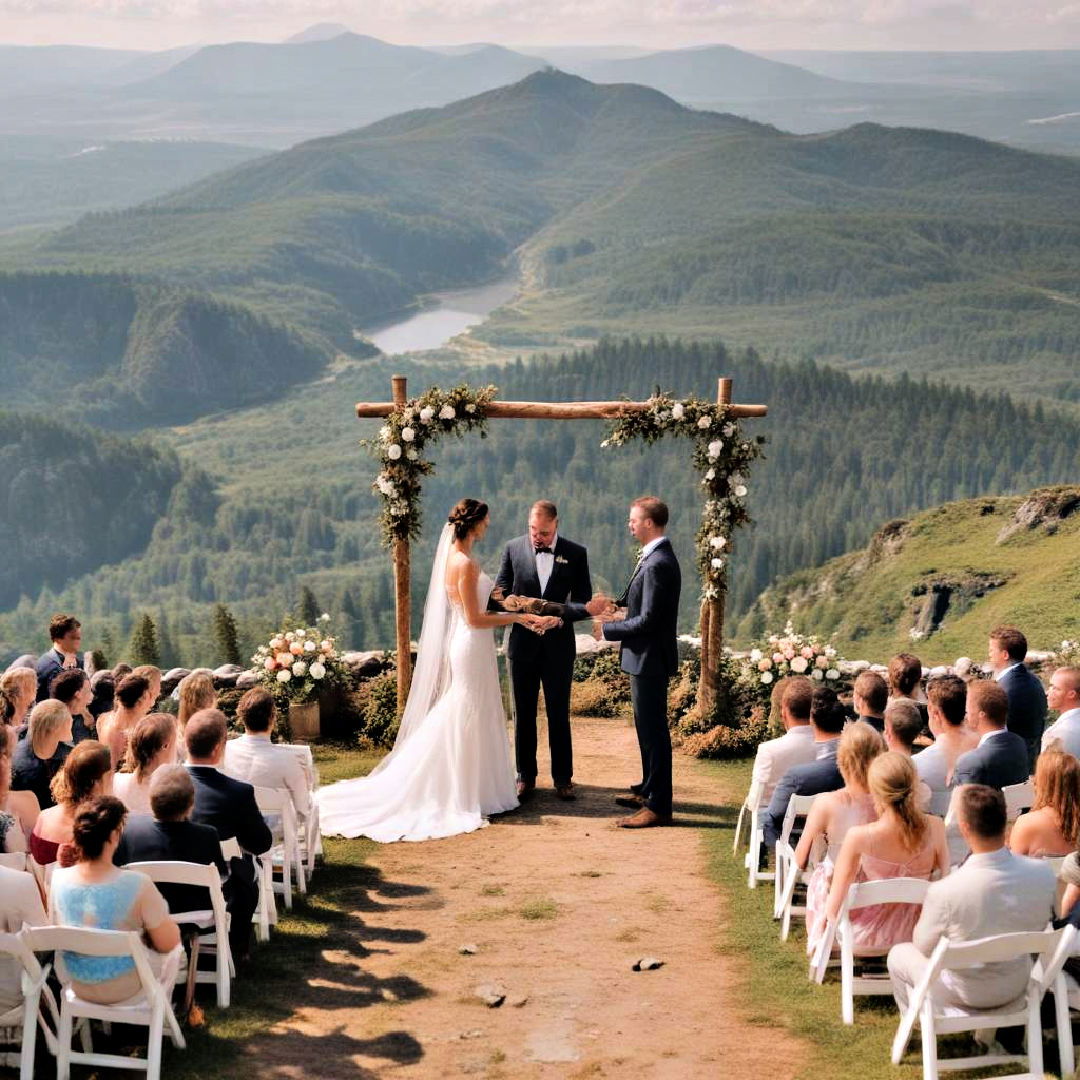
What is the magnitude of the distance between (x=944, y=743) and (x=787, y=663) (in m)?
5.27

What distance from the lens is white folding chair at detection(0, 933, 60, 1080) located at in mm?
6051

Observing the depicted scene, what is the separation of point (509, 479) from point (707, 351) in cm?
3149

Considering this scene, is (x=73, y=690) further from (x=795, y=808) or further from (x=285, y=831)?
(x=795, y=808)

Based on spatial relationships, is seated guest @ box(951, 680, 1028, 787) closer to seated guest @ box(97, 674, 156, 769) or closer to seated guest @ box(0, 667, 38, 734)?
seated guest @ box(97, 674, 156, 769)

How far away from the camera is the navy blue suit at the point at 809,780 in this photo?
27.2 feet

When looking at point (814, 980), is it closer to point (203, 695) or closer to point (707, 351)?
point (203, 695)

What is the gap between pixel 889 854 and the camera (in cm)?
698

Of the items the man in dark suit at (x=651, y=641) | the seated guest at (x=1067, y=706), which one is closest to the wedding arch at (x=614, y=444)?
the man in dark suit at (x=651, y=641)

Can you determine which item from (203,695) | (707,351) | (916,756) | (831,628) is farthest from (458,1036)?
(707,351)

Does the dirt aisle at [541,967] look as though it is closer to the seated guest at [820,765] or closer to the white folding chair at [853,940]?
the white folding chair at [853,940]

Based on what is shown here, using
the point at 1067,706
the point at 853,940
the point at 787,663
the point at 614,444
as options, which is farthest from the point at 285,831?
the point at 787,663

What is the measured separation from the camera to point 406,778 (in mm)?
11047

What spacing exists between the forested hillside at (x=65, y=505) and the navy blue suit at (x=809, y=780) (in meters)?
192

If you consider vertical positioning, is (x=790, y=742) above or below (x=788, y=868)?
above
